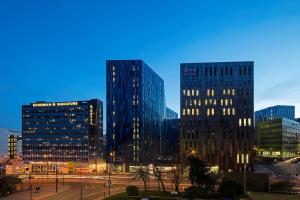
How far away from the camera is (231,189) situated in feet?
211

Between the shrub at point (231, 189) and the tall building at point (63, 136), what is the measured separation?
98.6m

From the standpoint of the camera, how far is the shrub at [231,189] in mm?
63312

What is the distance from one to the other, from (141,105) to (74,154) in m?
36.4

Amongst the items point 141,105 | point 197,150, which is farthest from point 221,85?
point 141,105

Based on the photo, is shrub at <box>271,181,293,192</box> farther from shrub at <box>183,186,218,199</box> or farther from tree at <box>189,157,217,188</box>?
shrub at <box>183,186,218,199</box>

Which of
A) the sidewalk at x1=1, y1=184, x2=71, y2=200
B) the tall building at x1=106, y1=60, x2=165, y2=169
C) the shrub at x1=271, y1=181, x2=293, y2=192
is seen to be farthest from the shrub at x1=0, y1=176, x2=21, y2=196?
the tall building at x1=106, y1=60, x2=165, y2=169

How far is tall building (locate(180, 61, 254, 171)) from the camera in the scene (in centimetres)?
13700

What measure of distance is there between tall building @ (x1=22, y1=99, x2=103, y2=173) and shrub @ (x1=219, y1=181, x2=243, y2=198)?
98.6 metres

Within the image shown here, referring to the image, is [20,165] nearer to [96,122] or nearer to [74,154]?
[74,154]

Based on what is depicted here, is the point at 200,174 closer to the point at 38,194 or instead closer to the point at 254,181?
the point at 254,181

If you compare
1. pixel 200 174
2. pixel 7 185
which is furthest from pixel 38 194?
pixel 200 174

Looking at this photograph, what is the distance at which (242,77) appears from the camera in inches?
5413

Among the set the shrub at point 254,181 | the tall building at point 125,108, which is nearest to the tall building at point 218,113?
the tall building at point 125,108

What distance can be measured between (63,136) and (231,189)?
109 m
